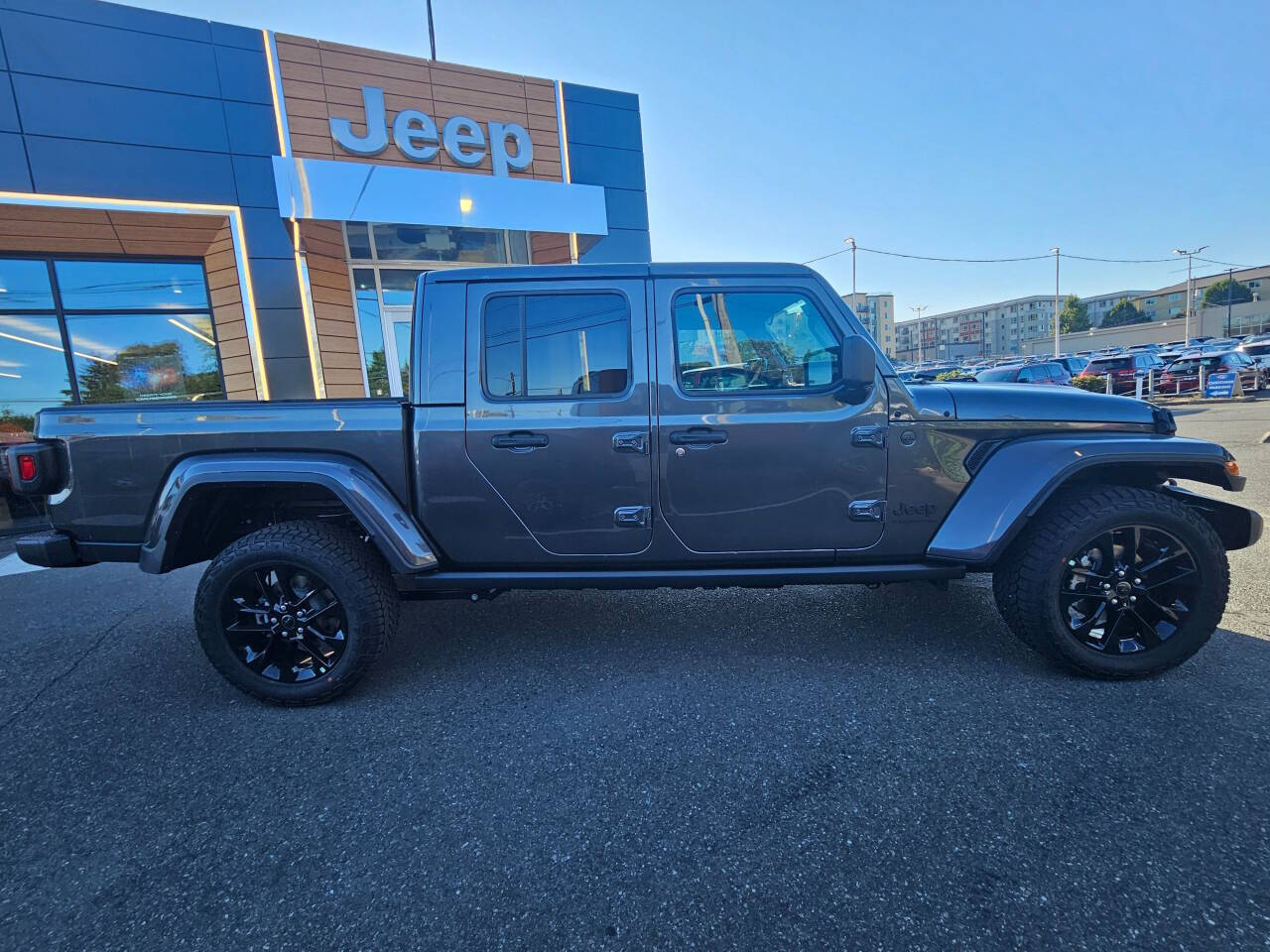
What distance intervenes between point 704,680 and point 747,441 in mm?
1148

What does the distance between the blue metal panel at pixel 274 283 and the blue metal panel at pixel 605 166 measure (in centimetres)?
449

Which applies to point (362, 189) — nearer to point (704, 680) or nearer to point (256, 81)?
point (256, 81)

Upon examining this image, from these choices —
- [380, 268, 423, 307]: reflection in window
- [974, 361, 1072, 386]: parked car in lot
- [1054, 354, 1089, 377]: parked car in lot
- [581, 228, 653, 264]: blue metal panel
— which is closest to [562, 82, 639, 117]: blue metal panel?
A: [581, 228, 653, 264]: blue metal panel

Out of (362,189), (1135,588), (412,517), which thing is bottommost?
(1135,588)

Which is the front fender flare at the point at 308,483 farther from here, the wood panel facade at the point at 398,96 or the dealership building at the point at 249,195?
the wood panel facade at the point at 398,96

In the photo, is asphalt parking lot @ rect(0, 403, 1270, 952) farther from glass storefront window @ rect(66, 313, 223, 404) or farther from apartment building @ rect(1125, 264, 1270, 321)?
apartment building @ rect(1125, 264, 1270, 321)

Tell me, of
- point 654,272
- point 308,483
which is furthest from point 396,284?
point 654,272

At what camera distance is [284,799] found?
2.04 metres

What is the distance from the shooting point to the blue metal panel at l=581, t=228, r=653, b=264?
→ 31.4 feet

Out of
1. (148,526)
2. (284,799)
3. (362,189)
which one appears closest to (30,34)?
(362,189)

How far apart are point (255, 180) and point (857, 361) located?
890 cm

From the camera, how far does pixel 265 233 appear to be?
7.98 m

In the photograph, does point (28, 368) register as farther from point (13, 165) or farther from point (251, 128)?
point (251, 128)

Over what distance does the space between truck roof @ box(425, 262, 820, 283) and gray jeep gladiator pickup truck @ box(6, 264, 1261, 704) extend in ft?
0.05
